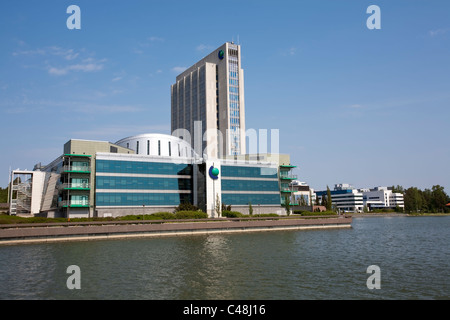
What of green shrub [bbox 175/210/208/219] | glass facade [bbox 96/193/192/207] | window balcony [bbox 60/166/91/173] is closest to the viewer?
green shrub [bbox 175/210/208/219]

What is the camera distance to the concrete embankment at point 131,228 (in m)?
61.1

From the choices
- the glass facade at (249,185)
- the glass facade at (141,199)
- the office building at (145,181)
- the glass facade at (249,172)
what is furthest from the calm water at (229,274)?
the glass facade at (249,172)

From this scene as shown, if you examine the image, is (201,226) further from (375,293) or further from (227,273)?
(375,293)

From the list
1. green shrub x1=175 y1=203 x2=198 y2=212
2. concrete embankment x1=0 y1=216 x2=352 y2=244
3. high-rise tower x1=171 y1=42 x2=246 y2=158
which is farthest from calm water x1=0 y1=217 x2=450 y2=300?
high-rise tower x1=171 y1=42 x2=246 y2=158

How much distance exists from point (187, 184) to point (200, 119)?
80.8 m

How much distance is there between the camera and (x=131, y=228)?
6988 cm

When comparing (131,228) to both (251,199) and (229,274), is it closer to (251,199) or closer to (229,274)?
(229,274)

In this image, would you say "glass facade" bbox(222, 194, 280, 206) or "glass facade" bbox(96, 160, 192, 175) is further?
"glass facade" bbox(222, 194, 280, 206)

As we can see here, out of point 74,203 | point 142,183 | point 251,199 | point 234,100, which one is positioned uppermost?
point 234,100

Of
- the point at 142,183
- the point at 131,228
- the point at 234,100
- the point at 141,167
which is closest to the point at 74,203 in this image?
the point at 142,183

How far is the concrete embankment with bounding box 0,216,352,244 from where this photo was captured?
6106cm

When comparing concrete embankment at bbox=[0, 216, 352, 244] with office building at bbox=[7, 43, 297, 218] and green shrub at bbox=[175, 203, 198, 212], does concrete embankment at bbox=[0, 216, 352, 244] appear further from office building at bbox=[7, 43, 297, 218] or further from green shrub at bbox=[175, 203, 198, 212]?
office building at bbox=[7, 43, 297, 218]

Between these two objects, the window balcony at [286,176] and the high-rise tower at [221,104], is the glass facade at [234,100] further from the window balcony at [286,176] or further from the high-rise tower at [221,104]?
the window balcony at [286,176]

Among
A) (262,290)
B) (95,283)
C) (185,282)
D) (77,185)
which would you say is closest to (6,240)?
(77,185)
